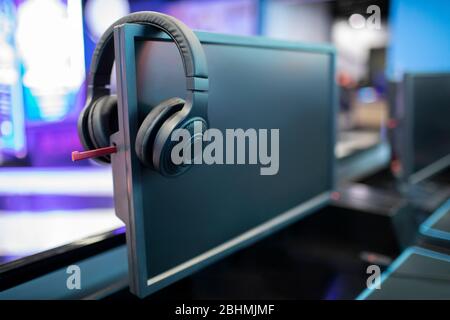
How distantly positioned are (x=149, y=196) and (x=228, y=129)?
192mm

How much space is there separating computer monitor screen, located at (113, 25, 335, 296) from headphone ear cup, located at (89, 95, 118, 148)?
0.05m

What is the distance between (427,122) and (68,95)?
4.31ft

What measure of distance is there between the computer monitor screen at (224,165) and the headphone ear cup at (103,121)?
0.05 m

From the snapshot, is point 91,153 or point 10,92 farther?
point 10,92

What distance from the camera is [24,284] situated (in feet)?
2.14

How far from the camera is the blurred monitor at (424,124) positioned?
1126mm

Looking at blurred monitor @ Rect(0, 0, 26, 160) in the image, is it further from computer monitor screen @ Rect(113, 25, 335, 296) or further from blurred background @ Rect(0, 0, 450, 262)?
computer monitor screen @ Rect(113, 25, 335, 296)

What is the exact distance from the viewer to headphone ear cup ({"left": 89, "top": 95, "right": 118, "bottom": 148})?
0.58 metres

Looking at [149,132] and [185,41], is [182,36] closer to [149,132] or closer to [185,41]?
[185,41]

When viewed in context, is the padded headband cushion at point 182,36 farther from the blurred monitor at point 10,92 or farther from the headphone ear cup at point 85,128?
the blurred monitor at point 10,92

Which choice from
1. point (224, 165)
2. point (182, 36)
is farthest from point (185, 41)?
point (224, 165)

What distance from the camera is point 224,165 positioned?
0.69m

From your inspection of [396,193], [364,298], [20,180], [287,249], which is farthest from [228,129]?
[20,180]
